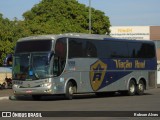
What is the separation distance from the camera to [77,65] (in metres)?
27.8

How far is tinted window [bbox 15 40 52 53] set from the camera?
26.4 meters

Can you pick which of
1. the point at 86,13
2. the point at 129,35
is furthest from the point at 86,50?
the point at 129,35

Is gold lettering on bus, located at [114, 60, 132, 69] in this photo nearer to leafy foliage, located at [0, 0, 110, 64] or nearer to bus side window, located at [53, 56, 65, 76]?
bus side window, located at [53, 56, 65, 76]

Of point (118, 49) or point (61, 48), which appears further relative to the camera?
point (118, 49)

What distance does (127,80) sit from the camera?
31812 millimetres

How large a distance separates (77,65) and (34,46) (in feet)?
8.67

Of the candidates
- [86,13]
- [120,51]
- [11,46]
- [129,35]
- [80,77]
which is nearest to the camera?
[80,77]

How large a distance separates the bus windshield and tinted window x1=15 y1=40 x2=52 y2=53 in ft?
0.93

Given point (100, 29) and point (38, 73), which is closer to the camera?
point (38, 73)

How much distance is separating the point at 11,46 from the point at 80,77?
1651 cm

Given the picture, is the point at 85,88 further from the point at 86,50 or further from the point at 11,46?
the point at 11,46

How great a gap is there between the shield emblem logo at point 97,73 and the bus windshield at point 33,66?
3682 millimetres

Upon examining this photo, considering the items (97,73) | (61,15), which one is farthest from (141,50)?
(61,15)

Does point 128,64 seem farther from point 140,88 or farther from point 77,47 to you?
point 77,47
